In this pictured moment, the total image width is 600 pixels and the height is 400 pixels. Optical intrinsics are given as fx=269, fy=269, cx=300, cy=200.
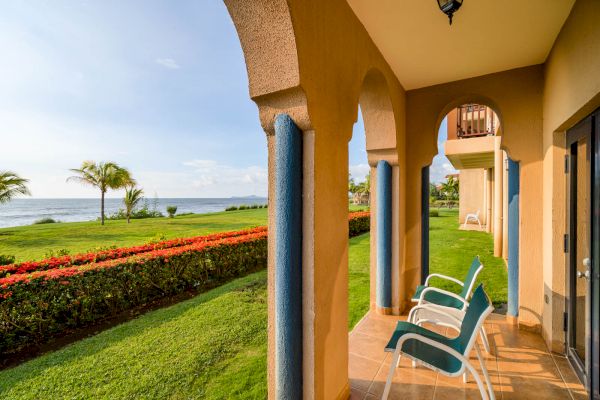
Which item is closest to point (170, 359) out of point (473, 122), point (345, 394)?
point (345, 394)

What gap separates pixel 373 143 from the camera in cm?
401

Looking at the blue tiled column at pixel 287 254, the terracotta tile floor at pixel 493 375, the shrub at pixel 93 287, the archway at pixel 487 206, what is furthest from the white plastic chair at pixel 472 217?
the blue tiled column at pixel 287 254

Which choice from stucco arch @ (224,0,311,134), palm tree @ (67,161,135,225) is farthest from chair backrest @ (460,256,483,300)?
palm tree @ (67,161,135,225)

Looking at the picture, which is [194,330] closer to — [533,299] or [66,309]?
[66,309]

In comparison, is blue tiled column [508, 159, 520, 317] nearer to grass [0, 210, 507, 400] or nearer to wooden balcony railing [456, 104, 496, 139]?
grass [0, 210, 507, 400]

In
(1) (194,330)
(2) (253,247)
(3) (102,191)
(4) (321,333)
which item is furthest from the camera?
(3) (102,191)

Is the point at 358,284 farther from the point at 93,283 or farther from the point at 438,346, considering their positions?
the point at 93,283

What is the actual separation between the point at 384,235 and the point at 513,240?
6.00 feet

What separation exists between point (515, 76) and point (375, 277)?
3503mm

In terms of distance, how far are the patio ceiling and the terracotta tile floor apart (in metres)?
3.55

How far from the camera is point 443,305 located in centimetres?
324

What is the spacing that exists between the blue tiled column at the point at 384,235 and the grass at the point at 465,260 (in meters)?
2.00

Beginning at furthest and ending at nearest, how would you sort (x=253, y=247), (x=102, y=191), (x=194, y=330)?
(x=102, y=191) < (x=253, y=247) < (x=194, y=330)

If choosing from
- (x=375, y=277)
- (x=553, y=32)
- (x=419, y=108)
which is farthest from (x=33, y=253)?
(x=553, y=32)
